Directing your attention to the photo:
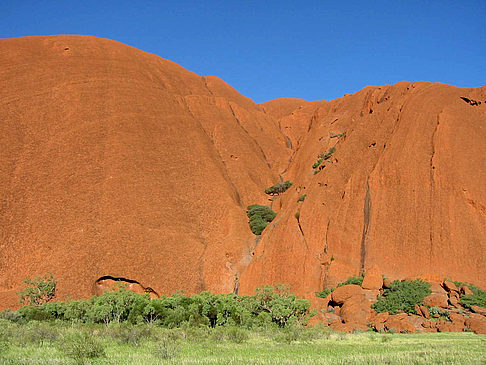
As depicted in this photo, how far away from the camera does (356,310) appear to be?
2958cm

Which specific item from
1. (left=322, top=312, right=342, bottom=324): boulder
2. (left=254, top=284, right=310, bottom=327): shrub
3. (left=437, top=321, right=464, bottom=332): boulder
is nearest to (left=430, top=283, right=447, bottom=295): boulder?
(left=437, top=321, right=464, bottom=332): boulder

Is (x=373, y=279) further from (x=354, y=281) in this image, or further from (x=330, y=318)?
(x=330, y=318)

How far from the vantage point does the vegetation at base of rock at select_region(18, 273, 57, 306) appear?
3369 cm

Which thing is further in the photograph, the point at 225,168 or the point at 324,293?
the point at 225,168

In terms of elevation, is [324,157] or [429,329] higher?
[324,157]

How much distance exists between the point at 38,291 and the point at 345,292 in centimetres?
2260

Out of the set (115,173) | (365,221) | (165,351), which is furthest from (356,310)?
(115,173)

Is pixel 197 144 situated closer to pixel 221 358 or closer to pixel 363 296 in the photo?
pixel 363 296

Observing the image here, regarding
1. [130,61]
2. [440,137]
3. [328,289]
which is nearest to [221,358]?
[328,289]

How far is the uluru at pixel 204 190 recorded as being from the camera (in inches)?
1417

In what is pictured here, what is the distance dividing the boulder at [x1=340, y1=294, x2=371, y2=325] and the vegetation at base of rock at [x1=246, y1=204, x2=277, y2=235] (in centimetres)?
1705

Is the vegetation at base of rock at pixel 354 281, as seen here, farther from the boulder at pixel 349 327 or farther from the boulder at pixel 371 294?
the boulder at pixel 349 327

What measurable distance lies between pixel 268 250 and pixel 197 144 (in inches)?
770

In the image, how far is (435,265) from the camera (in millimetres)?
32938
